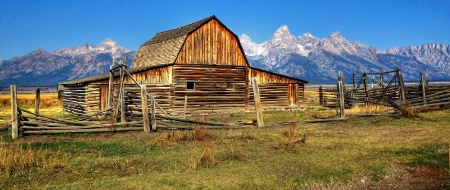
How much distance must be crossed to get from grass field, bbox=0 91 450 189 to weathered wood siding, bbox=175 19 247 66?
14.9 m

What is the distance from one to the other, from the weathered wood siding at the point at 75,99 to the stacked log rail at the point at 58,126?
37.0 feet

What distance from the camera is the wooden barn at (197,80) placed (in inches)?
1004

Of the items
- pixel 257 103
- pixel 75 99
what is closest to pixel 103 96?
pixel 75 99

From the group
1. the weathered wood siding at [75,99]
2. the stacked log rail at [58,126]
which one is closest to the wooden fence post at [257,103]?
the stacked log rail at [58,126]

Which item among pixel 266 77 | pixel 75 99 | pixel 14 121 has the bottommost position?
pixel 14 121

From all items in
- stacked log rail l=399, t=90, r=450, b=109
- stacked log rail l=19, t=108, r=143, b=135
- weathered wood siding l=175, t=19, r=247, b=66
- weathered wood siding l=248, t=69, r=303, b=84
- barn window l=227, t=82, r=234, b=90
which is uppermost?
weathered wood siding l=175, t=19, r=247, b=66

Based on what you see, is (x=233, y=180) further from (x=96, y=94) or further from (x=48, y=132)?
(x=96, y=94)

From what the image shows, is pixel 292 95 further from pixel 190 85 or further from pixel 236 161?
pixel 236 161

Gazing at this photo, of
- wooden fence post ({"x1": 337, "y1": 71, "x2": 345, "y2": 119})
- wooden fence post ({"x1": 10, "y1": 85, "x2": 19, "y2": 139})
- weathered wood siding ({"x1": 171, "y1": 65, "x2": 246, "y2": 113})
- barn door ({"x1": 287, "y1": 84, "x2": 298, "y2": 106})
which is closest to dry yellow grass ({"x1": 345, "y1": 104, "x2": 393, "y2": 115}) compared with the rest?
wooden fence post ({"x1": 337, "y1": 71, "x2": 345, "y2": 119})

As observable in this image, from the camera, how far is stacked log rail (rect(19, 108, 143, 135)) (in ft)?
43.5

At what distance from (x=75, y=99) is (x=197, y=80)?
9.46 metres

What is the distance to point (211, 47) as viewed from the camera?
1113 inches

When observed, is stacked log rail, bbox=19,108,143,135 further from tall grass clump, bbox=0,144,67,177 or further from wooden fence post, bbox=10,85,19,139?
tall grass clump, bbox=0,144,67,177

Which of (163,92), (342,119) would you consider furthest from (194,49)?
(342,119)
